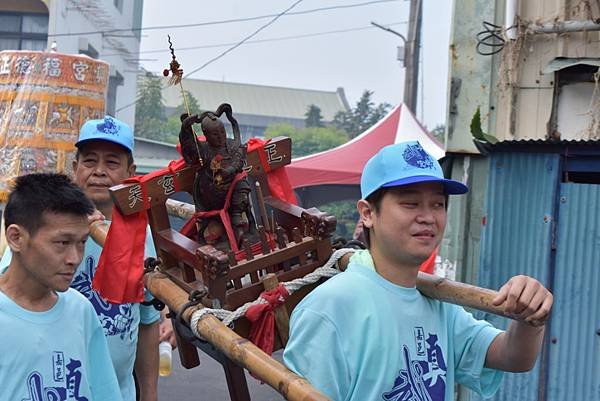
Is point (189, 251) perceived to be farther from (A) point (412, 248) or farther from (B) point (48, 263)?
(A) point (412, 248)

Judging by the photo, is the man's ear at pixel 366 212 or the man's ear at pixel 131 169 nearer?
the man's ear at pixel 366 212

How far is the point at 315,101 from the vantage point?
7269 cm

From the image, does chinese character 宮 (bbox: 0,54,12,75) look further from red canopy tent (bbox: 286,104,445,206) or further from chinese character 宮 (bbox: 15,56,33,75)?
red canopy tent (bbox: 286,104,445,206)

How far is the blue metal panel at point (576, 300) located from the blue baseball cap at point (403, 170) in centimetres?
353

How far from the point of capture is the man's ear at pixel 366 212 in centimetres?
223

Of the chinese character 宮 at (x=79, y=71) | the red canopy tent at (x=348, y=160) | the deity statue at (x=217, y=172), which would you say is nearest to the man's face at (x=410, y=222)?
the deity statue at (x=217, y=172)

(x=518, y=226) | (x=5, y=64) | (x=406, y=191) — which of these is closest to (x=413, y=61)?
(x=5, y=64)

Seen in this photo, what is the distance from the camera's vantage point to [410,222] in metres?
2.11

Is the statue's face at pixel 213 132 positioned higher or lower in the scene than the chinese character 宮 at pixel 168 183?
higher

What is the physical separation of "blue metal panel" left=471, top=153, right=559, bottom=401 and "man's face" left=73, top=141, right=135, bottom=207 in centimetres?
332

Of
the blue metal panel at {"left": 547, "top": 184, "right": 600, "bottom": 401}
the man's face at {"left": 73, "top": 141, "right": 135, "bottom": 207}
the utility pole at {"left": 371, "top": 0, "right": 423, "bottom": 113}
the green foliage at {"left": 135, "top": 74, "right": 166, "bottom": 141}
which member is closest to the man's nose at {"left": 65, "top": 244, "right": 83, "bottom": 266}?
the man's face at {"left": 73, "top": 141, "right": 135, "bottom": 207}

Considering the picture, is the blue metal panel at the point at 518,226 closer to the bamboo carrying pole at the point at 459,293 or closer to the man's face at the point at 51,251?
the bamboo carrying pole at the point at 459,293

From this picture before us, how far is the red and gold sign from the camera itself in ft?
22.5

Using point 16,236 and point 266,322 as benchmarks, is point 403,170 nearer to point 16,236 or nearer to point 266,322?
point 266,322
